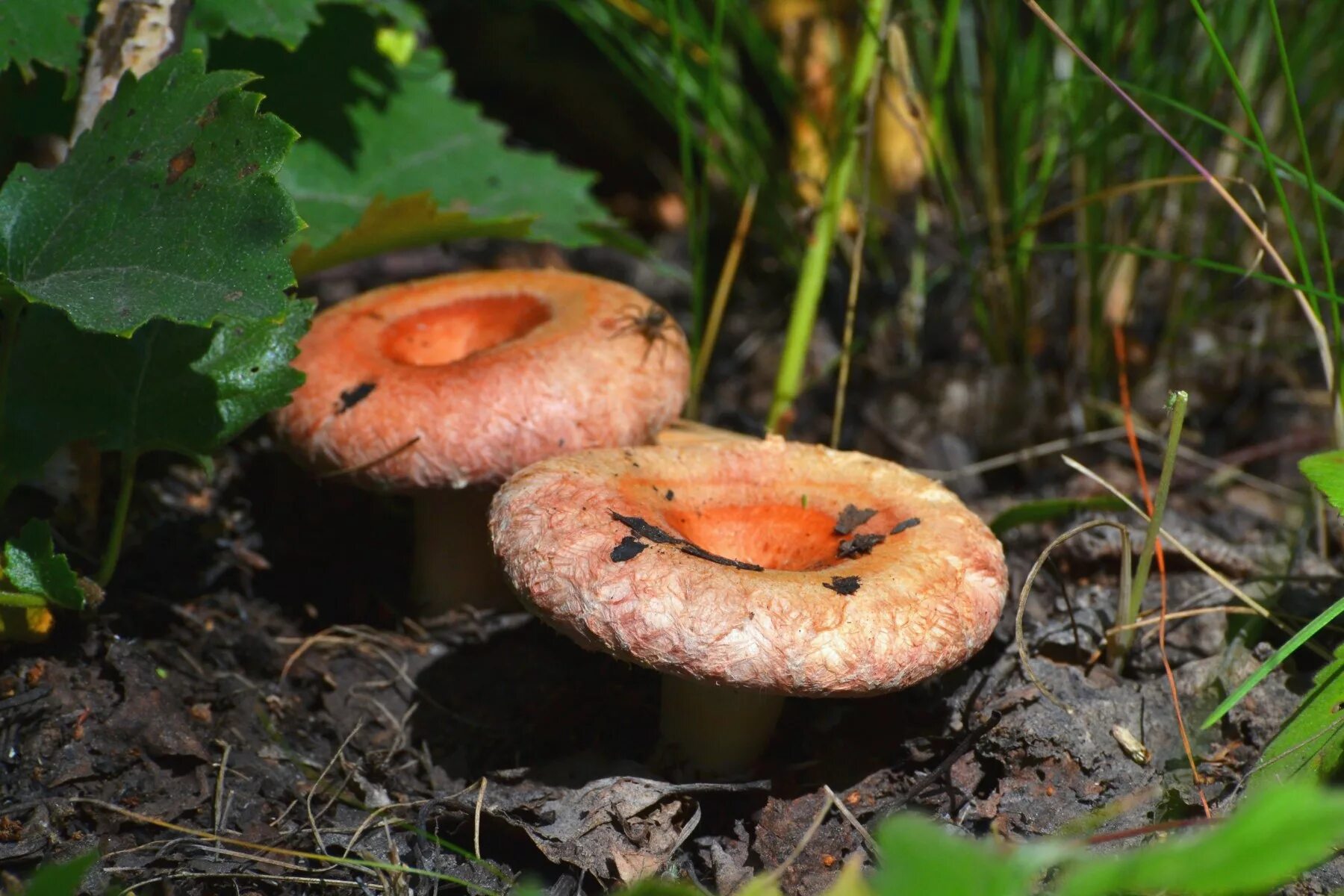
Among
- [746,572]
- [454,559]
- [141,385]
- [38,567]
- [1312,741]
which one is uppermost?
[141,385]

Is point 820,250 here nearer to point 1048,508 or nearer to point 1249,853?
point 1048,508

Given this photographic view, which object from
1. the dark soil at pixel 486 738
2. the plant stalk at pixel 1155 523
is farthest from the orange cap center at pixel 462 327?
the plant stalk at pixel 1155 523

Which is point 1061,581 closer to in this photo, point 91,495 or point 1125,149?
point 1125,149

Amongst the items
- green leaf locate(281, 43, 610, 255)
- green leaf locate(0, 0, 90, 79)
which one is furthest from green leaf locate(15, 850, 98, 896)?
green leaf locate(281, 43, 610, 255)

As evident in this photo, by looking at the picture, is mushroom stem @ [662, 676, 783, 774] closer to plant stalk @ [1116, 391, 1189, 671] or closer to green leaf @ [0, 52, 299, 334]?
plant stalk @ [1116, 391, 1189, 671]

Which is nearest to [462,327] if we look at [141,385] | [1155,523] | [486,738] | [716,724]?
[141,385]

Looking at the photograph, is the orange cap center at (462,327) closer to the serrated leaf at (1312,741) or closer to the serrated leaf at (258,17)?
the serrated leaf at (258,17)

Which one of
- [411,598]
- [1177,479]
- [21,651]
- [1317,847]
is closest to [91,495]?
[21,651]
